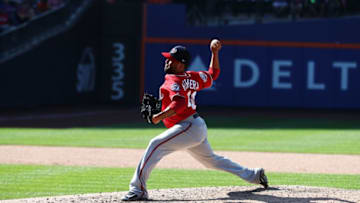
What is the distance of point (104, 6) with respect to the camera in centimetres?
2541

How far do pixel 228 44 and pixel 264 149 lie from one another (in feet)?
35.5

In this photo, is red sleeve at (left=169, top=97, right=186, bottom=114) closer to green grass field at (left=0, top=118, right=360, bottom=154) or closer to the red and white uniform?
the red and white uniform

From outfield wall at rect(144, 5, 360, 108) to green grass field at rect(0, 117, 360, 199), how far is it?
301cm

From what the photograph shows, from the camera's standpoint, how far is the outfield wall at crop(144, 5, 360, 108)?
23016 millimetres

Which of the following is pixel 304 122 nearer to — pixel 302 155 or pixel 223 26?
pixel 223 26

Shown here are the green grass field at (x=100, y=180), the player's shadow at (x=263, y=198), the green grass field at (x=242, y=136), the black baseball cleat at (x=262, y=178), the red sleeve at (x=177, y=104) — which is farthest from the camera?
the green grass field at (x=242, y=136)

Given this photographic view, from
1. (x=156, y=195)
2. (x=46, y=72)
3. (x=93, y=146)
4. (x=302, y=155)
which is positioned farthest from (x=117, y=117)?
(x=156, y=195)

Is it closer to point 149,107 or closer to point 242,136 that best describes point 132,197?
point 149,107

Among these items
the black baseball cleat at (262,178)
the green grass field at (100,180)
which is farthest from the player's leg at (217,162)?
the green grass field at (100,180)

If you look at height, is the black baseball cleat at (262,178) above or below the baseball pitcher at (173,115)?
below

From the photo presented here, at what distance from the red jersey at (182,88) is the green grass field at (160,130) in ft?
5.68

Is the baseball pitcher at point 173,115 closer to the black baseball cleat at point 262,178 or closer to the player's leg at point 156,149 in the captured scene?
the player's leg at point 156,149

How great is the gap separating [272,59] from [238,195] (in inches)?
636

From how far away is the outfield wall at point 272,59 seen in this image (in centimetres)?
2302
